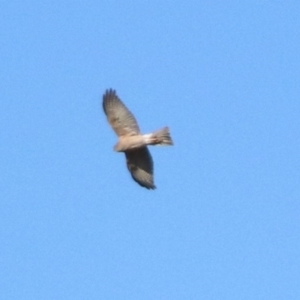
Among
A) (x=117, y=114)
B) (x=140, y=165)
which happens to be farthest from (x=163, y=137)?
(x=117, y=114)

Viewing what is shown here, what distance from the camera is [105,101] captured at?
74.5 feet

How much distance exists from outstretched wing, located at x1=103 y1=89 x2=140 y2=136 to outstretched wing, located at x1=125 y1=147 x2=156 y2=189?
0.48 meters

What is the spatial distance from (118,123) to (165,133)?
1545mm

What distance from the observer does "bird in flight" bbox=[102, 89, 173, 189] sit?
22391 millimetres

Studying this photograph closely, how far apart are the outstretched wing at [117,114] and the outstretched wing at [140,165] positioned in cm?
48

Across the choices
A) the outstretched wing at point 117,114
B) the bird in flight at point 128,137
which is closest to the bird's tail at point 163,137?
the bird in flight at point 128,137

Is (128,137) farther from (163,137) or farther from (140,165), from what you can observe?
(163,137)

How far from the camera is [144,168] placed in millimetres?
22609

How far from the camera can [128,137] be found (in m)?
22.4

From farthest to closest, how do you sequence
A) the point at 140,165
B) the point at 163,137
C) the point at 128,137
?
the point at 140,165 → the point at 128,137 → the point at 163,137

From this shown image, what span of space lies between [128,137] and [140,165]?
611mm

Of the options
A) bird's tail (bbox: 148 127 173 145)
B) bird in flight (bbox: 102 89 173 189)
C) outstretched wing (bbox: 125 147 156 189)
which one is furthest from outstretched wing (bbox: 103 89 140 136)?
bird's tail (bbox: 148 127 173 145)

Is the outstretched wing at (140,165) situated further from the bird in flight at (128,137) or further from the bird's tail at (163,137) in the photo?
the bird's tail at (163,137)

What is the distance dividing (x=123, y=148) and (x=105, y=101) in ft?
3.41
